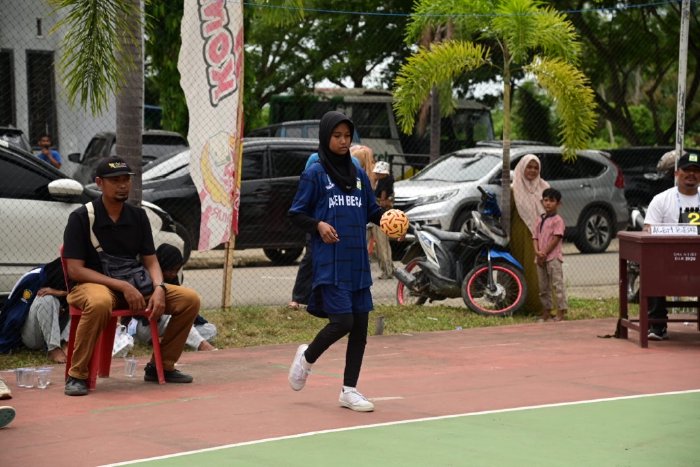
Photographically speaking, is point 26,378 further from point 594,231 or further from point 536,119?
point 536,119

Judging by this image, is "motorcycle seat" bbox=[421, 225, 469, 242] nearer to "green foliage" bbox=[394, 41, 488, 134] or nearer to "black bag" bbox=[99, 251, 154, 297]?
"green foliage" bbox=[394, 41, 488, 134]

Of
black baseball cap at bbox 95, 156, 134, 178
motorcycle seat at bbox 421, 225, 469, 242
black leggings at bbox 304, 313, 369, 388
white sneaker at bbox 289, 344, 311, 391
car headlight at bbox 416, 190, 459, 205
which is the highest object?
black baseball cap at bbox 95, 156, 134, 178

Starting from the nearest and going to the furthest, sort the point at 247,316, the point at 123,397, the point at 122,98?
the point at 123,397
the point at 122,98
the point at 247,316

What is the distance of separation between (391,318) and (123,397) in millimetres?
4821

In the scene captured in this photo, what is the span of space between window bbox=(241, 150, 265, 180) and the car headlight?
9.42 ft

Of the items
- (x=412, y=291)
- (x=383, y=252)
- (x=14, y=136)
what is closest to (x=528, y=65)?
(x=412, y=291)

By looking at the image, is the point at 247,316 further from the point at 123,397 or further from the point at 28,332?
the point at 123,397

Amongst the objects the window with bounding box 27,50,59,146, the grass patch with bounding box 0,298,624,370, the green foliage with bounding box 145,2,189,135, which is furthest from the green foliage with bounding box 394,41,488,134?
the green foliage with bounding box 145,2,189,135

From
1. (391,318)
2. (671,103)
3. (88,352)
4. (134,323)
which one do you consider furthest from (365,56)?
(88,352)

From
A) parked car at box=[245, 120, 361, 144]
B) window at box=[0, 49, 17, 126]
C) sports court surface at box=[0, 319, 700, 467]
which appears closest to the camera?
sports court surface at box=[0, 319, 700, 467]

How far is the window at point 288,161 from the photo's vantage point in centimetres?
1788

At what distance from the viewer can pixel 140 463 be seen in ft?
21.0

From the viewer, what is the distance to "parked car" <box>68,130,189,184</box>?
22.0 meters

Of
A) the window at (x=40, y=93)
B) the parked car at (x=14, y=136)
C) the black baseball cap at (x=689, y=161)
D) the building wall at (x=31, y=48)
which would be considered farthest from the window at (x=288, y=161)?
the black baseball cap at (x=689, y=161)
